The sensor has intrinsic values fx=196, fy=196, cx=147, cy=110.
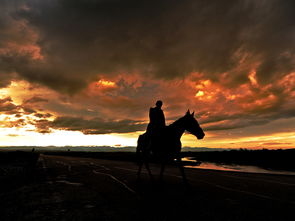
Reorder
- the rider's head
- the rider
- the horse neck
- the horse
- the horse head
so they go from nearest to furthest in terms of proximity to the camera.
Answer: the horse → the horse neck → the horse head → the rider → the rider's head

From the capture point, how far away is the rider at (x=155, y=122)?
8.74 meters

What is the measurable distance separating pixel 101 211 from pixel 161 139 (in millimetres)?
4136

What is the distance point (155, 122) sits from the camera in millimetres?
9023

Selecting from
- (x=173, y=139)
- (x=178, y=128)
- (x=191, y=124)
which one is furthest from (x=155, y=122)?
(x=191, y=124)

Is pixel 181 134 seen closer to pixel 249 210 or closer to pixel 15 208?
pixel 249 210

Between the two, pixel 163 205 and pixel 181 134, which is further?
Answer: pixel 181 134

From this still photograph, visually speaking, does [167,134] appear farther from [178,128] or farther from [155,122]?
[155,122]

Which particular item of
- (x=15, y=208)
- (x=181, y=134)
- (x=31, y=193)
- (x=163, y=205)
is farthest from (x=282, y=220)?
(x=31, y=193)

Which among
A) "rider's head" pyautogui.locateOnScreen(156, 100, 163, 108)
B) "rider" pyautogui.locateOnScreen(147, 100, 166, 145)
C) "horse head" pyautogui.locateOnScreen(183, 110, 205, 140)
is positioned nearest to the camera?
"horse head" pyautogui.locateOnScreen(183, 110, 205, 140)

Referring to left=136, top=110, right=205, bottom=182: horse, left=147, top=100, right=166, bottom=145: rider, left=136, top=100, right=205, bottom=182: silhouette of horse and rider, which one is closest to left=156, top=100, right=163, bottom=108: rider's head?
left=136, top=100, right=205, bottom=182: silhouette of horse and rider

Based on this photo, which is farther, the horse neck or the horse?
the horse neck

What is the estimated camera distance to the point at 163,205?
5.29 metres

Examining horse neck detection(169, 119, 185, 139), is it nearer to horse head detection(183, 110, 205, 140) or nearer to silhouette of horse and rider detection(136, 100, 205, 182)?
silhouette of horse and rider detection(136, 100, 205, 182)

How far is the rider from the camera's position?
28.7 ft
